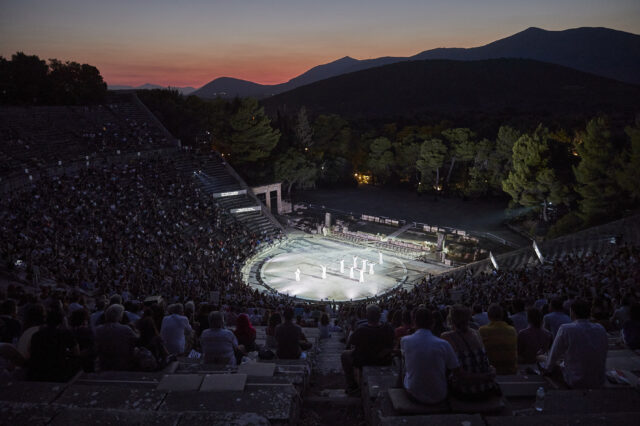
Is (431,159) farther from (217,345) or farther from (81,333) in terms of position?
(81,333)

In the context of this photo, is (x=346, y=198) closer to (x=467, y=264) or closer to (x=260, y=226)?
(x=260, y=226)

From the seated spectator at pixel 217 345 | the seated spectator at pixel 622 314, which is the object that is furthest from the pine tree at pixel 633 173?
the seated spectator at pixel 217 345

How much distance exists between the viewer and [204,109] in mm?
47188

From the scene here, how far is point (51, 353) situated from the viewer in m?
5.14

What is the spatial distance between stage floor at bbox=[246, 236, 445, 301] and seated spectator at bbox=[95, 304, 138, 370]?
19091mm

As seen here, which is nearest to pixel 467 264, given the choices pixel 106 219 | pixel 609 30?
pixel 106 219

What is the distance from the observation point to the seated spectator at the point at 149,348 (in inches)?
235

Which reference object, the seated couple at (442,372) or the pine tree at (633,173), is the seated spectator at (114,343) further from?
the pine tree at (633,173)

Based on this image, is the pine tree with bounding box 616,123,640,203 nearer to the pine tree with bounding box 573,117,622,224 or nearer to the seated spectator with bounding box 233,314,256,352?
the pine tree with bounding box 573,117,622,224

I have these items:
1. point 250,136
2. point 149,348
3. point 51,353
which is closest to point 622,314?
point 149,348

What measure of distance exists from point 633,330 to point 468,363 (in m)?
4.22

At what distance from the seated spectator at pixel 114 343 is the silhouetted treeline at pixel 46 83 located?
42.7 meters

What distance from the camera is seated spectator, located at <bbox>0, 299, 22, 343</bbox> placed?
688 cm

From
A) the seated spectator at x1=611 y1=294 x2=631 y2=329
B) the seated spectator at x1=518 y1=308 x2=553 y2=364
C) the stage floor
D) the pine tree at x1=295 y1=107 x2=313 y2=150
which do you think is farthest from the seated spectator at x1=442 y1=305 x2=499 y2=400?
the pine tree at x1=295 y1=107 x2=313 y2=150
